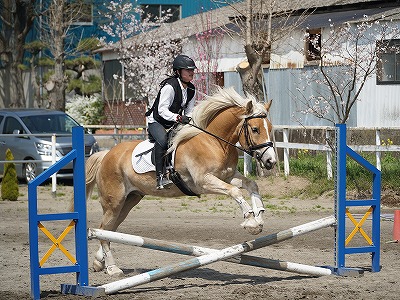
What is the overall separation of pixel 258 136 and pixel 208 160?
0.64m

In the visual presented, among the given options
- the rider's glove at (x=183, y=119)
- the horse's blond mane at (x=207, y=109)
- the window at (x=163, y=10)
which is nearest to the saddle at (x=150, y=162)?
the horse's blond mane at (x=207, y=109)

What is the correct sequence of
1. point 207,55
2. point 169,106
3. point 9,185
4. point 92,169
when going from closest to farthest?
point 169,106 → point 92,169 → point 9,185 → point 207,55

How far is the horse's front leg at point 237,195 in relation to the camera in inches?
317

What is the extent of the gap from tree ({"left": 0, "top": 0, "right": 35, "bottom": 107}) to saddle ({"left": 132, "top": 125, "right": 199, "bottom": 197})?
3025 centimetres

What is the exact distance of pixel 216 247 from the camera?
1123 cm

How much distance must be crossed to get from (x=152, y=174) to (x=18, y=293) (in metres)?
2.13

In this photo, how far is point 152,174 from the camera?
9.52m

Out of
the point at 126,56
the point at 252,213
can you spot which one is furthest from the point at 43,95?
the point at 252,213

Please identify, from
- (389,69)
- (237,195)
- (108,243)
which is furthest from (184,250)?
(389,69)

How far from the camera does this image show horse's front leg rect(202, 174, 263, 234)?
8.05 metres

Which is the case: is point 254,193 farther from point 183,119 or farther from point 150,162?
point 150,162

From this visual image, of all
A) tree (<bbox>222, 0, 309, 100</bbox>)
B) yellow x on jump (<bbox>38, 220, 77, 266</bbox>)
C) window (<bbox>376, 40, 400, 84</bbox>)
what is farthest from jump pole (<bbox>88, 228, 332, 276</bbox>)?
window (<bbox>376, 40, 400, 84</bbox>)

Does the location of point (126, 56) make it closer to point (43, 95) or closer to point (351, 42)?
point (43, 95)

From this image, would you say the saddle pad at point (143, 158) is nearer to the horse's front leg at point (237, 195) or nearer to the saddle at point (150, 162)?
the saddle at point (150, 162)
